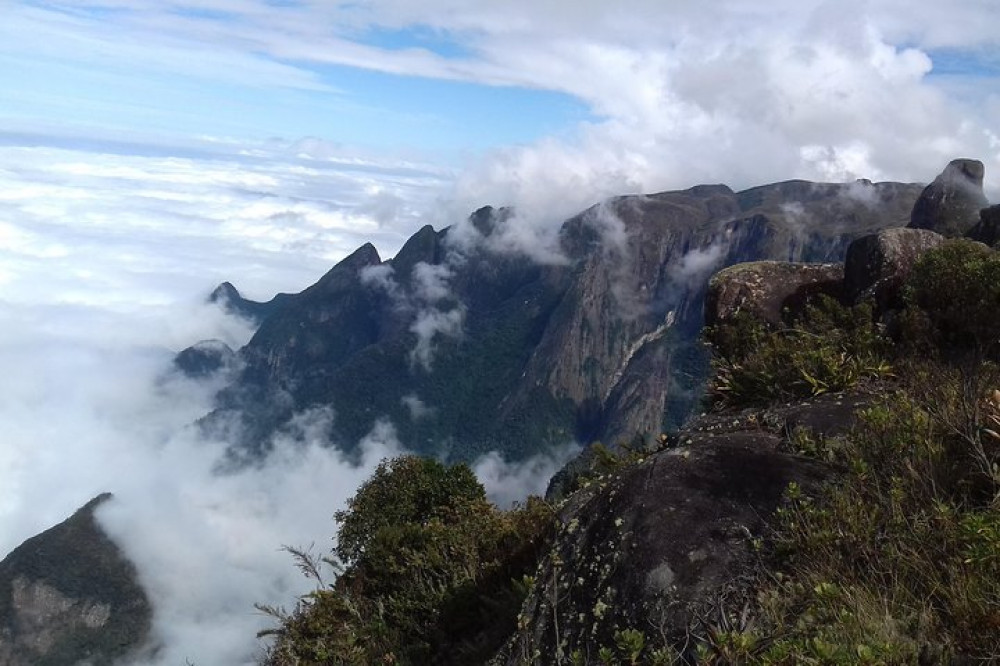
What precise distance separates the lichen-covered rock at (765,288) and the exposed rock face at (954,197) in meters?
55.3

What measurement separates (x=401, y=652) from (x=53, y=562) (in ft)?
676

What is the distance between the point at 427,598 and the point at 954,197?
97.2 metres

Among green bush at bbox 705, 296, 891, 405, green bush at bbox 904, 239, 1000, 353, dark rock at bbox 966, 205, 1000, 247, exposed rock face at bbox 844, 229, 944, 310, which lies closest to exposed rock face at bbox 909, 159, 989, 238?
dark rock at bbox 966, 205, 1000, 247

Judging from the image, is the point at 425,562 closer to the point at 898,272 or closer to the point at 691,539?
the point at 691,539

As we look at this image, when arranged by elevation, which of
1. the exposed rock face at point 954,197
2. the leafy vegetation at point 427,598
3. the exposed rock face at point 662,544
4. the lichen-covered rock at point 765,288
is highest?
the exposed rock face at point 954,197

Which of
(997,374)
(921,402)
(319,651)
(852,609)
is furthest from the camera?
(319,651)

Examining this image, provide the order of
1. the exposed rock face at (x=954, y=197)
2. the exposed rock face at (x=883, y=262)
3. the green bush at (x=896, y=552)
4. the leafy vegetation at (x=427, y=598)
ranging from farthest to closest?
the exposed rock face at (x=954, y=197)
the exposed rock face at (x=883, y=262)
the leafy vegetation at (x=427, y=598)
the green bush at (x=896, y=552)

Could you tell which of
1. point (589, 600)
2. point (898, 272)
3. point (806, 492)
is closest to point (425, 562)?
point (589, 600)

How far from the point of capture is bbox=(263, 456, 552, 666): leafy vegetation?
11.2m

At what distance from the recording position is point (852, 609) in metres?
4.60

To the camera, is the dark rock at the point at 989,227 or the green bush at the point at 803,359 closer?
the green bush at the point at 803,359

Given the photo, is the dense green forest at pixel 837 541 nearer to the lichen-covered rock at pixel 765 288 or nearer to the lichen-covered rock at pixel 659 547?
the lichen-covered rock at pixel 659 547

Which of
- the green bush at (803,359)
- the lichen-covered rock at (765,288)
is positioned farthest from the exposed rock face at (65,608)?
the green bush at (803,359)

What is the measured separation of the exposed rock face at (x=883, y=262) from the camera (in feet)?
53.6
